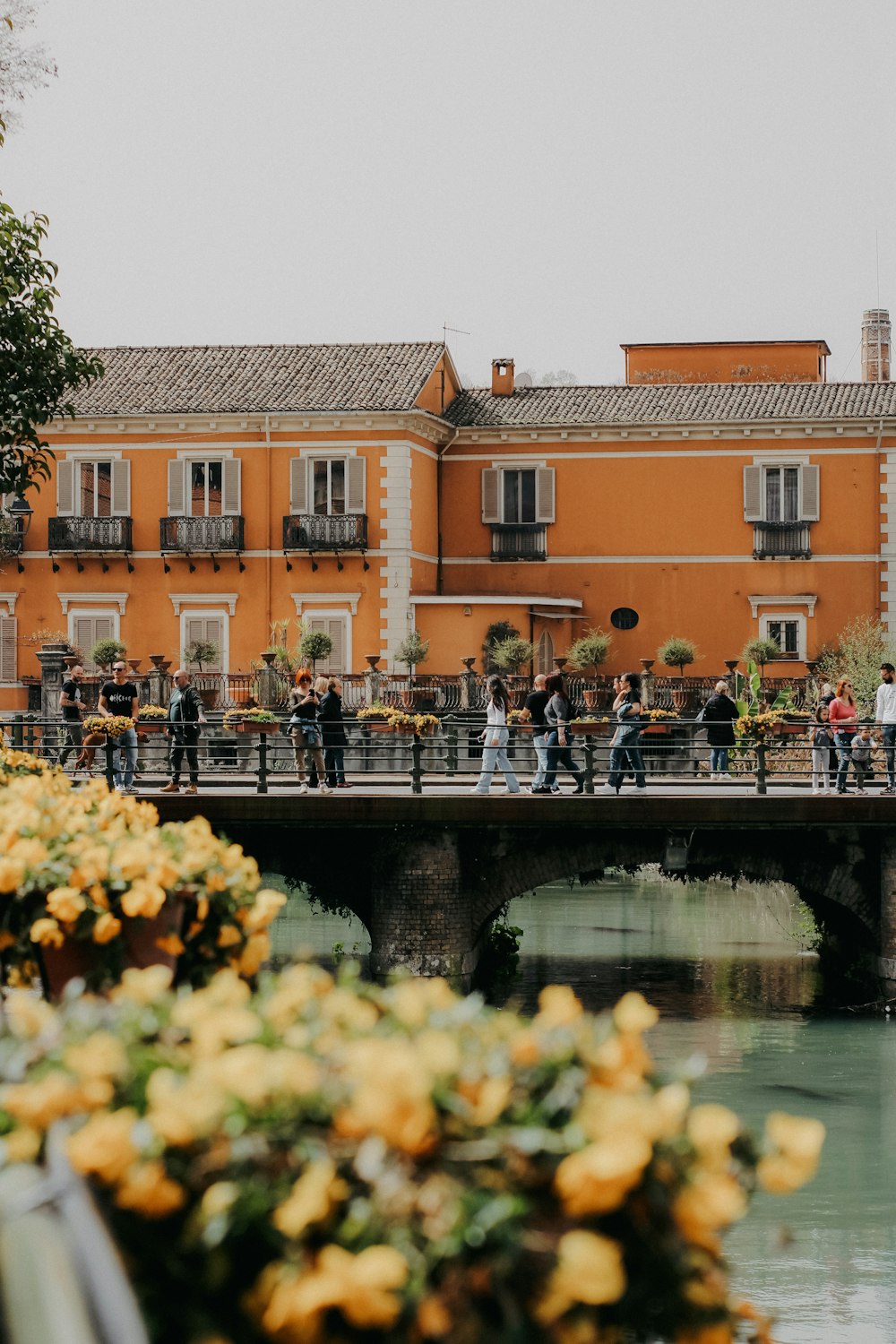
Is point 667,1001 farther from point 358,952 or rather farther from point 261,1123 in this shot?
point 261,1123

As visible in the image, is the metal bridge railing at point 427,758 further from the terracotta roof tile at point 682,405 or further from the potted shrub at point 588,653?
the terracotta roof tile at point 682,405

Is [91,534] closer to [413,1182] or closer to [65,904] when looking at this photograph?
[65,904]

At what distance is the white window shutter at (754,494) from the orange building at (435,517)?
0.15ft

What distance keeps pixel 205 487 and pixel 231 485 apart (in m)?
0.67

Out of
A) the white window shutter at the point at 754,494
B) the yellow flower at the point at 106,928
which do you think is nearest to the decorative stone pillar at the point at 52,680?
the white window shutter at the point at 754,494

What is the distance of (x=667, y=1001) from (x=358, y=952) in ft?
16.9

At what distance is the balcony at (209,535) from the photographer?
3994 centimetres

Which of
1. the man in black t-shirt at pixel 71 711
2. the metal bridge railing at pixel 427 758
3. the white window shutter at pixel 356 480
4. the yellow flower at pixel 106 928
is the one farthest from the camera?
the white window shutter at pixel 356 480

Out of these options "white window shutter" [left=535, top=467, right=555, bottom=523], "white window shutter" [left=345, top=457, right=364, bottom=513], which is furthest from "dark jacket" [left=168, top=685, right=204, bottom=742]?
"white window shutter" [left=535, top=467, right=555, bottom=523]

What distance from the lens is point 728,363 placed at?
4653 cm

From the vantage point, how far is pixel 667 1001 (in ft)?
71.5

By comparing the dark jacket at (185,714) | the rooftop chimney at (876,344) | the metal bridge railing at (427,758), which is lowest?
the metal bridge railing at (427,758)

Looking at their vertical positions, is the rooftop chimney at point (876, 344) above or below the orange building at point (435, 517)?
above

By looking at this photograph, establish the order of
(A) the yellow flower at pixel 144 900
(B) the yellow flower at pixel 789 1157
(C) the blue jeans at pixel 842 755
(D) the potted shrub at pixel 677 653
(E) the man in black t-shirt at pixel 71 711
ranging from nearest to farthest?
(B) the yellow flower at pixel 789 1157 → (A) the yellow flower at pixel 144 900 → (C) the blue jeans at pixel 842 755 → (E) the man in black t-shirt at pixel 71 711 → (D) the potted shrub at pixel 677 653
